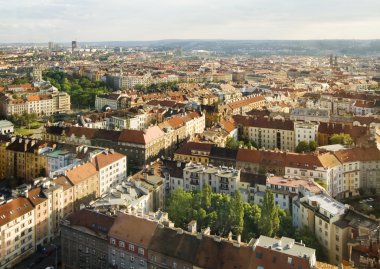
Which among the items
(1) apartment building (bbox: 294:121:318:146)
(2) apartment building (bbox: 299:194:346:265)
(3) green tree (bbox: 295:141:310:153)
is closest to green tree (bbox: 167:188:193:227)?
(2) apartment building (bbox: 299:194:346:265)

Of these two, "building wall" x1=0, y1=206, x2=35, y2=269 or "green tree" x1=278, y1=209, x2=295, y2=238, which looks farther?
"green tree" x1=278, y1=209, x2=295, y2=238

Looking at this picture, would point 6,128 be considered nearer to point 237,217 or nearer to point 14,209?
point 14,209

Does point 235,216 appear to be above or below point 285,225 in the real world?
above

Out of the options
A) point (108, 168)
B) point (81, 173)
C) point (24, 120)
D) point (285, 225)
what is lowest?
point (285, 225)

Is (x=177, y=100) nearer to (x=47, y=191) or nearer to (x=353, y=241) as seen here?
(x=47, y=191)

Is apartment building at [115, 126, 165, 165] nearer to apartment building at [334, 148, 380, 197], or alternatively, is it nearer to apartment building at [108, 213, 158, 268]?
apartment building at [334, 148, 380, 197]

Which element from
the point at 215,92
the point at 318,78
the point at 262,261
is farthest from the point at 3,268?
the point at 318,78

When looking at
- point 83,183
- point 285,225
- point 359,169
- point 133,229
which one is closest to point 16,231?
point 83,183
